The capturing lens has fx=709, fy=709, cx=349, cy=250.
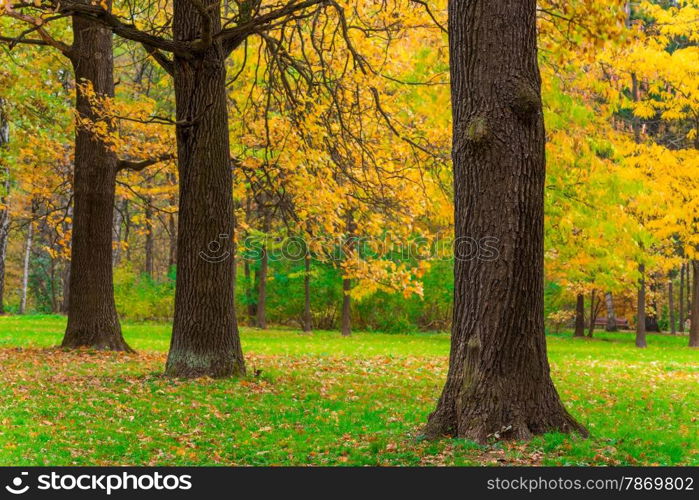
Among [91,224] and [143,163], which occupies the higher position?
[143,163]

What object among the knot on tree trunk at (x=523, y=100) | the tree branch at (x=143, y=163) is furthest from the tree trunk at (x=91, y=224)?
the knot on tree trunk at (x=523, y=100)

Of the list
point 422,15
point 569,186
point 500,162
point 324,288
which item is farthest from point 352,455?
point 324,288

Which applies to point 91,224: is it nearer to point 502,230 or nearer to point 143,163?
point 143,163

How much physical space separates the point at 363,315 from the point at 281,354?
14318 millimetres

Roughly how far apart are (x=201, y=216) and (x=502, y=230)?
557 cm

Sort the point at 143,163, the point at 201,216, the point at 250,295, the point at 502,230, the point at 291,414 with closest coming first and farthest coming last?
the point at 502,230
the point at 291,414
the point at 201,216
the point at 143,163
the point at 250,295

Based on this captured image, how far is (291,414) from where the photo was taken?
8.17 m

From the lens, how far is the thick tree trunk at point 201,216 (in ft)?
34.3

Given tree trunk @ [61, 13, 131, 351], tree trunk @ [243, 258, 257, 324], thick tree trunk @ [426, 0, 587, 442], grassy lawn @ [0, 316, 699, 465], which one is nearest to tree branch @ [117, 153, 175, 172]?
tree trunk @ [61, 13, 131, 351]

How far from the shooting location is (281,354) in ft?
51.6

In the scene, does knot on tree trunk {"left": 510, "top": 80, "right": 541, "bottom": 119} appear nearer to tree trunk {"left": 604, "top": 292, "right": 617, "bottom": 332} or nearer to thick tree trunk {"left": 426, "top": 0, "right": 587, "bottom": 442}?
thick tree trunk {"left": 426, "top": 0, "right": 587, "bottom": 442}

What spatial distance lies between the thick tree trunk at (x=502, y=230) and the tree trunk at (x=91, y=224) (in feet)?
30.8

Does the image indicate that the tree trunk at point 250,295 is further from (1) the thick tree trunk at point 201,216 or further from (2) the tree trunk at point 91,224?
(1) the thick tree trunk at point 201,216

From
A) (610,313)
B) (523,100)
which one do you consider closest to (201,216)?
(523,100)
